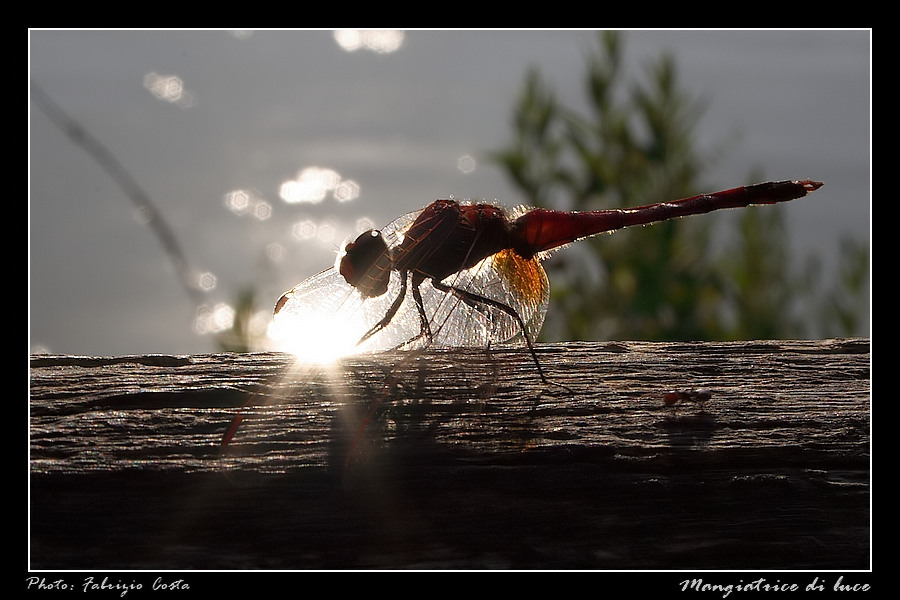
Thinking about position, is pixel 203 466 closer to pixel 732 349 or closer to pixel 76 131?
pixel 76 131

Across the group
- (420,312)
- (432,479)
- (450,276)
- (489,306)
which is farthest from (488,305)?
(432,479)

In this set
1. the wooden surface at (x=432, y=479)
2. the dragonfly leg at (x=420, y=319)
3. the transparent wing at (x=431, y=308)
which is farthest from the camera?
the transparent wing at (x=431, y=308)

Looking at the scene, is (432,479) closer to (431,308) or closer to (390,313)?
(390,313)

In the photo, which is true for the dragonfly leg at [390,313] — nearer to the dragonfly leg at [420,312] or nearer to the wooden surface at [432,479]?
the dragonfly leg at [420,312]

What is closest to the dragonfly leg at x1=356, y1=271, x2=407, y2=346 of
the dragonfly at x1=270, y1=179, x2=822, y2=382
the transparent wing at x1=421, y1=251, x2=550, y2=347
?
the dragonfly at x1=270, y1=179, x2=822, y2=382

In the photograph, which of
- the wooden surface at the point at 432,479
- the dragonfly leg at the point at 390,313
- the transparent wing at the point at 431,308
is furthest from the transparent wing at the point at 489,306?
the wooden surface at the point at 432,479

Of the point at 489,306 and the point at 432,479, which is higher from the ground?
the point at 489,306

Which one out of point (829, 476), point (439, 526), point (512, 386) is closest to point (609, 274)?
point (512, 386)
